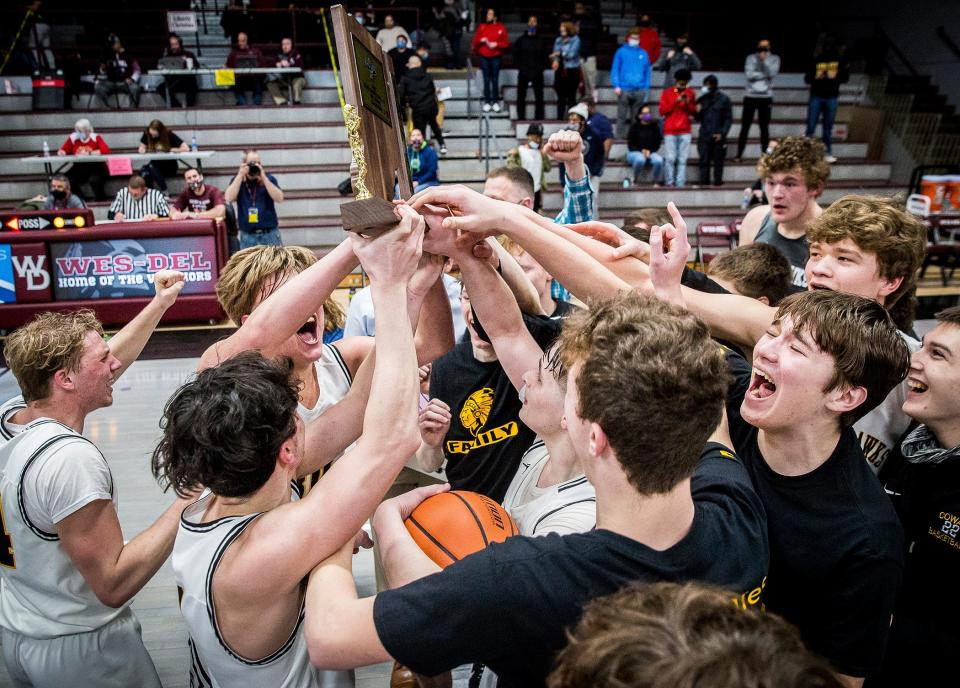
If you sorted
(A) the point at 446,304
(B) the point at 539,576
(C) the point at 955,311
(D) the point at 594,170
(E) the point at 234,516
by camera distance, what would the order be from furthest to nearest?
→ (D) the point at 594,170, (A) the point at 446,304, (C) the point at 955,311, (E) the point at 234,516, (B) the point at 539,576

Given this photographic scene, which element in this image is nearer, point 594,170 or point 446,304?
point 446,304

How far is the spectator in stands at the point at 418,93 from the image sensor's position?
39.7 feet

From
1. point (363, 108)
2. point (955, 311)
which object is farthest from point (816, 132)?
point (363, 108)

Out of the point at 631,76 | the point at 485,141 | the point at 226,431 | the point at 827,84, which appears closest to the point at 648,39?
the point at 631,76

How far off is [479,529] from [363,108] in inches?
44.3

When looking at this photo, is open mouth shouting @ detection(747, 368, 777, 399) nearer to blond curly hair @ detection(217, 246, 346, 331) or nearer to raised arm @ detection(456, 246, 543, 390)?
raised arm @ detection(456, 246, 543, 390)

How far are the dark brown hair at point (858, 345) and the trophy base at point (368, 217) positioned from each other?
1131mm

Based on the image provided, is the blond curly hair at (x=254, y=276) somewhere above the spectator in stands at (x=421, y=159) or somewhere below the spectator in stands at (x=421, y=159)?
above

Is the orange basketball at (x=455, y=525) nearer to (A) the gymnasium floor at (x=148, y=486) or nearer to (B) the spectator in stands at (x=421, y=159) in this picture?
(A) the gymnasium floor at (x=148, y=486)

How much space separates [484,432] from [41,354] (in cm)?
Answer: 154

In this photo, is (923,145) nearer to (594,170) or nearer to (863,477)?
(594,170)

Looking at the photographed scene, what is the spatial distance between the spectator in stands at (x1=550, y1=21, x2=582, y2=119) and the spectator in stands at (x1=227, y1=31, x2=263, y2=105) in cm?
583

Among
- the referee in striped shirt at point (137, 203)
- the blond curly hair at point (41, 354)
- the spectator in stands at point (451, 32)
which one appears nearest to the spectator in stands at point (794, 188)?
the blond curly hair at point (41, 354)

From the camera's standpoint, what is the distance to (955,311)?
237 centimetres
